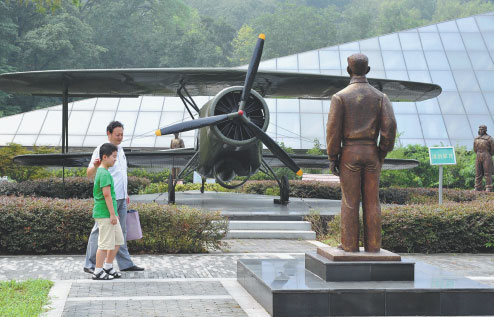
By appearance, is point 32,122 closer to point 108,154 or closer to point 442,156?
point 442,156

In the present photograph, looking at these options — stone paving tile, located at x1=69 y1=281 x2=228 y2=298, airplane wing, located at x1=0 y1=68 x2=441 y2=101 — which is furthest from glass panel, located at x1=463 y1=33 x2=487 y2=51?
stone paving tile, located at x1=69 y1=281 x2=228 y2=298

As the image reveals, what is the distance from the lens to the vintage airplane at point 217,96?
14367 millimetres

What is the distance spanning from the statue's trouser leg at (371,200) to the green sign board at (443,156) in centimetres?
861

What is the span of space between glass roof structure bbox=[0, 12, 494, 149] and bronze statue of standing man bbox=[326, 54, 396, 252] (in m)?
28.8

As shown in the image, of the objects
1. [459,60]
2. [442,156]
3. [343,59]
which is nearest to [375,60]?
[343,59]

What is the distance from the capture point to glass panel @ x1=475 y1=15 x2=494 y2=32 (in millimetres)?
44594

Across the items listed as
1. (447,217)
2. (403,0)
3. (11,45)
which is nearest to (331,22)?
(403,0)

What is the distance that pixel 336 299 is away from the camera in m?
6.18

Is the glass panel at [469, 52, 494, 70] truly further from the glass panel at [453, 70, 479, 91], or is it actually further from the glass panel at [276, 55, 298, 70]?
the glass panel at [276, 55, 298, 70]

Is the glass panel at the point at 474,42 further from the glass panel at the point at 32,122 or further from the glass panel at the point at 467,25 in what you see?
the glass panel at the point at 32,122

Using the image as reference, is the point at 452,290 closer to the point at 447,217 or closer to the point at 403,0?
the point at 447,217

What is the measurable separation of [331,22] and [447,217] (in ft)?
306

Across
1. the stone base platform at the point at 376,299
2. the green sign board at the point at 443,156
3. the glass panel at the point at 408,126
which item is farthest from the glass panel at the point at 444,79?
the stone base platform at the point at 376,299

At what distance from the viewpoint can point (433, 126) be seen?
1489 inches
